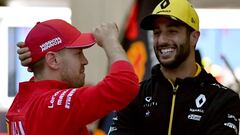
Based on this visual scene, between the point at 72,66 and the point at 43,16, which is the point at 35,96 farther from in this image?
the point at 43,16

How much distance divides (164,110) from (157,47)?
0.34 metres

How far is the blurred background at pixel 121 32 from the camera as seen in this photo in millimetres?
6258

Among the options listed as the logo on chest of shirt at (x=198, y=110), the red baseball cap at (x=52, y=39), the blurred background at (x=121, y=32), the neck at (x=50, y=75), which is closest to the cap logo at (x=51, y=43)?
the red baseball cap at (x=52, y=39)

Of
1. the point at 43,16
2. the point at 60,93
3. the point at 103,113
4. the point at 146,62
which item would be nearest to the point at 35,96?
the point at 60,93

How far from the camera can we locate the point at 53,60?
2803 millimetres

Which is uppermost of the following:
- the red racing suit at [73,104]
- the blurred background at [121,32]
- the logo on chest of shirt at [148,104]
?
the red racing suit at [73,104]

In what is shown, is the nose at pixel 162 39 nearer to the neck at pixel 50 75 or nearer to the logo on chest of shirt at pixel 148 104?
the logo on chest of shirt at pixel 148 104

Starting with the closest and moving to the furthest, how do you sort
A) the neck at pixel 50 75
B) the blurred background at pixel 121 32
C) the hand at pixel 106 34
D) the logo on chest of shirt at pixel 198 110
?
the hand at pixel 106 34 < the neck at pixel 50 75 < the logo on chest of shirt at pixel 198 110 < the blurred background at pixel 121 32

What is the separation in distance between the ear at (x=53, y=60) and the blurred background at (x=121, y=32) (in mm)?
3115

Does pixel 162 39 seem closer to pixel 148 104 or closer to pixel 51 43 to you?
pixel 148 104

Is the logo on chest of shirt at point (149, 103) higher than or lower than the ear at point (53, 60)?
lower

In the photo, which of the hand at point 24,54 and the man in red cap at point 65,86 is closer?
the man in red cap at point 65,86

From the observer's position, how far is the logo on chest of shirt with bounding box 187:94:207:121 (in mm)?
2973

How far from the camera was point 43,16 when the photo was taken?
7047 mm
